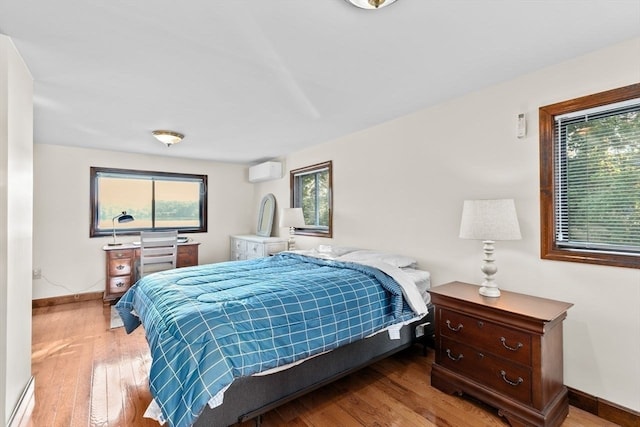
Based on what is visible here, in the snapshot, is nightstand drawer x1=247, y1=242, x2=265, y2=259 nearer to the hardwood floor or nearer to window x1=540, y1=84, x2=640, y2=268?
the hardwood floor

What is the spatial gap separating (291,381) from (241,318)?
56 cm

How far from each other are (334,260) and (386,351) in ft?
2.83

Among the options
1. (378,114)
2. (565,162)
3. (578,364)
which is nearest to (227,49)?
(378,114)

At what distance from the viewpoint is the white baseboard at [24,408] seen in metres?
→ 1.71

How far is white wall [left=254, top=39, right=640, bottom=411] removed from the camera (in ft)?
5.96

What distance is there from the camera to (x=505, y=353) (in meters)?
1.83

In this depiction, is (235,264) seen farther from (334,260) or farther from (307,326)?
(307,326)

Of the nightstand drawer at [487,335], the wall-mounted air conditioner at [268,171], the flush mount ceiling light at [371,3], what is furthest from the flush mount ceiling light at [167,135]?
the nightstand drawer at [487,335]

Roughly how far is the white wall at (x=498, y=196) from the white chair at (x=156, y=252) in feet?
7.45

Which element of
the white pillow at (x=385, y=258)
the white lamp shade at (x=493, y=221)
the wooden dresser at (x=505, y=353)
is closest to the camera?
the wooden dresser at (x=505, y=353)

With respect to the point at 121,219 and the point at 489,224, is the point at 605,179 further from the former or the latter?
the point at 121,219

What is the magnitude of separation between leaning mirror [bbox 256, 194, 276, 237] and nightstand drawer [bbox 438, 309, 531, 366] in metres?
3.51

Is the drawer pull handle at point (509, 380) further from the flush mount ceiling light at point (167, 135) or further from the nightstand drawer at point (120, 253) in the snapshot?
the nightstand drawer at point (120, 253)

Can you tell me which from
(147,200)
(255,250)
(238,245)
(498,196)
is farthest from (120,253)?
(498,196)
